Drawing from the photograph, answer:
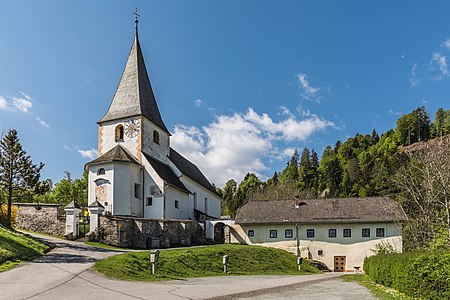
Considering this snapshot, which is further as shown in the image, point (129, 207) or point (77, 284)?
point (129, 207)

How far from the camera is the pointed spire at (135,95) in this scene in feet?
126

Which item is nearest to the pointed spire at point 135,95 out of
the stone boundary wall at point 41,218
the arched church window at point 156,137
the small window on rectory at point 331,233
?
the arched church window at point 156,137

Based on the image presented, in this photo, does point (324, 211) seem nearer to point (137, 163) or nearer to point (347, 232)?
point (347, 232)

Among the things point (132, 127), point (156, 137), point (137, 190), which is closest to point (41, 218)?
point (137, 190)

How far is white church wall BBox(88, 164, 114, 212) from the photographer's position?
33112mm

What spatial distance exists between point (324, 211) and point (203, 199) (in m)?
16.1

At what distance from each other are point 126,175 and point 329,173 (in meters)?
61.5

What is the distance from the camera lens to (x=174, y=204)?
3750cm

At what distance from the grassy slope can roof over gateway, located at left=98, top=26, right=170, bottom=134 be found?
18770mm

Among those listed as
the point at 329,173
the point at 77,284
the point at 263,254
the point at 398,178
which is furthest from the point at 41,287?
the point at 329,173

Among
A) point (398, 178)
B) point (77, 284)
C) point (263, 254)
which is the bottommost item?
point (263, 254)

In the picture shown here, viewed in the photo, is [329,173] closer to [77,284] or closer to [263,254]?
[263,254]

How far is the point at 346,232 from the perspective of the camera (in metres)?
36.2

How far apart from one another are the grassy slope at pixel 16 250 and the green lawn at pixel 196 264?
3.39m
